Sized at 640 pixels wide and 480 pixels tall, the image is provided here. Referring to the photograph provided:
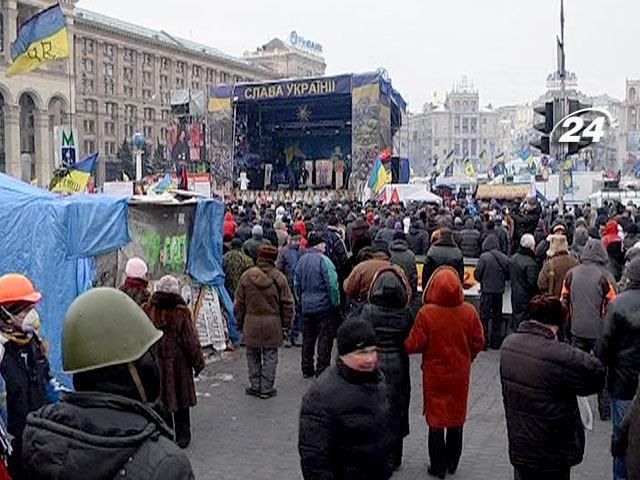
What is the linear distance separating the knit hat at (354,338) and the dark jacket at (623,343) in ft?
8.00

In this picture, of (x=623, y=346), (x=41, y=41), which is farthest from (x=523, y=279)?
(x=41, y=41)

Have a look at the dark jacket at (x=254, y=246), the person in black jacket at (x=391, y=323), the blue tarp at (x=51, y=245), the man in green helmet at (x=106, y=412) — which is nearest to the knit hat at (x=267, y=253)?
the blue tarp at (x=51, y=245)

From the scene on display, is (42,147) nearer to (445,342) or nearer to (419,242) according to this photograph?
(419,242)

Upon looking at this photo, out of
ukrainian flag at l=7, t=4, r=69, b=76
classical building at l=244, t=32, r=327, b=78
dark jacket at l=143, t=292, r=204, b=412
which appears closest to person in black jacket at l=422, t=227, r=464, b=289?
dark jacket at l=143, t=292, r=204, b=412

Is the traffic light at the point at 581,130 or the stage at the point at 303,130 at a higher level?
the stage at the point at 303,130

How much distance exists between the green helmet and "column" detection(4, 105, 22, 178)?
6973 centimetres

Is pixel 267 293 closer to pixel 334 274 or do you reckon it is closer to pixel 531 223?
pixel 334 274

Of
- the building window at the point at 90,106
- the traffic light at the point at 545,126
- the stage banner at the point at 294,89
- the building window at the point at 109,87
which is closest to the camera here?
the traffic light at the point at 545,126

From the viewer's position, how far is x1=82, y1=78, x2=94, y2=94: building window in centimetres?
8738

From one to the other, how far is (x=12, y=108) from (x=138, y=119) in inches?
1171

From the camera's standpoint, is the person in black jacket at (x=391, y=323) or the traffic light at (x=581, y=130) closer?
the person in black jacket at (x=391, y=323)

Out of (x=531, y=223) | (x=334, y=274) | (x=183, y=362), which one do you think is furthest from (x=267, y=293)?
(x=531, y=223)

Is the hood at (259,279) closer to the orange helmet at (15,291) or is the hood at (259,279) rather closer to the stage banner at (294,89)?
the orange helmet at (15,291)

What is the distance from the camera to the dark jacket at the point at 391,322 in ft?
20.2
